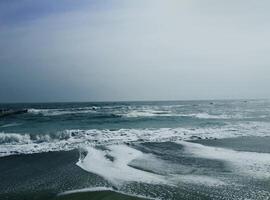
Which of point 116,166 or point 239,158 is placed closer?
point 116,166

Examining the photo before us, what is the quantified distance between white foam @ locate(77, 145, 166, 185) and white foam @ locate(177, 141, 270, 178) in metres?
3.46

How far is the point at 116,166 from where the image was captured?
48.1 ft

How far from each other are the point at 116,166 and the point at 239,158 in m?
6.14

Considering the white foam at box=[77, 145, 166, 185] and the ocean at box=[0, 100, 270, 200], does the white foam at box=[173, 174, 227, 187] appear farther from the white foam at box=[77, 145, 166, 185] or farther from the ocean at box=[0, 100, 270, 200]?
the white foam at box=[77, 145, 166, 185]

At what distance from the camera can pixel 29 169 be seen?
14.6 meters

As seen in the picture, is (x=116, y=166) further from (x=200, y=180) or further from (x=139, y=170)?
(x=200, y=180)

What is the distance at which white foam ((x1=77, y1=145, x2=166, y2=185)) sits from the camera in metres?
12.2

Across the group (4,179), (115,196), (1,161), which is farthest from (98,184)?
(1,161)

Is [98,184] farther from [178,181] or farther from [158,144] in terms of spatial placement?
[158,144]

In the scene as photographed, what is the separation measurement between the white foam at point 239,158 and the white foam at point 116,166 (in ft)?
11.4

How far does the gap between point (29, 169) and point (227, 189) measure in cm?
876

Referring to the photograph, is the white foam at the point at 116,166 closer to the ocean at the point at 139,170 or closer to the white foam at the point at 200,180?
the ocean at the point at 139,170

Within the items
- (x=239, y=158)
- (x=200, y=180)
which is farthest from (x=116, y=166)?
(x=239, y=158)


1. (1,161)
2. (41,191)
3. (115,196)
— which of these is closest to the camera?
(115,196)
